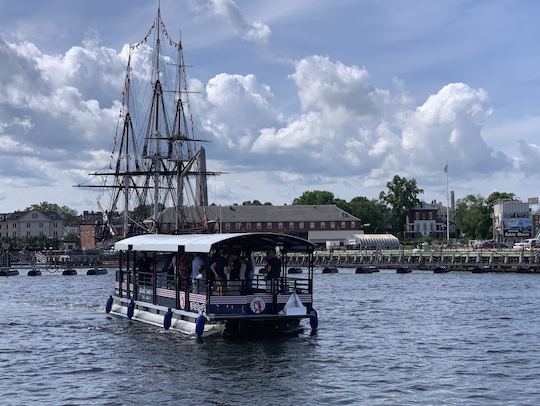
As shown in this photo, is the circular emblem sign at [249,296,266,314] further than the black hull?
No

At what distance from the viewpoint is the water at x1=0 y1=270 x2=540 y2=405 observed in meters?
25.2

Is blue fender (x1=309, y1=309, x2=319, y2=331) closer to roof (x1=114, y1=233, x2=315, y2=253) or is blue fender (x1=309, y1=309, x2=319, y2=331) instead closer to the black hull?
the black hull

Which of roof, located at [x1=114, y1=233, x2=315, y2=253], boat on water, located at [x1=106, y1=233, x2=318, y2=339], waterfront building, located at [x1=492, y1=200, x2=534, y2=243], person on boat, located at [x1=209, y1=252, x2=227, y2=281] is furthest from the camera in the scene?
waterfront building, located at [x1=492, y1=200, x2=534, y2=243]

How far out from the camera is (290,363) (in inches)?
1189

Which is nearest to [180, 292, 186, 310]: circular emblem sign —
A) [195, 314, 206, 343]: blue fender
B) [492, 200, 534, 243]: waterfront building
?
[195, 314, 206, 343]: blue fender

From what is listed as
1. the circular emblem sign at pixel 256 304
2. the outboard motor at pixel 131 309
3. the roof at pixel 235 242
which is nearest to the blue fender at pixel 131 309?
the outboard motor at pixel 131 309

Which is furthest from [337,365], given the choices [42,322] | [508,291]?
[508,291]

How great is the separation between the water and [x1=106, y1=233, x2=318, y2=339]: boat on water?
2.44 ft

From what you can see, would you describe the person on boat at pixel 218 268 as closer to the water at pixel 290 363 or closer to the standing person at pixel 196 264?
the standing person at pixel 196 264

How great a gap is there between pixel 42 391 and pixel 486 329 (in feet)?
75.3

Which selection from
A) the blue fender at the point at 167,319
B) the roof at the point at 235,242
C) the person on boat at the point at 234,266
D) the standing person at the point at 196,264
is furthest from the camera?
the blue fender at the point at 167,319

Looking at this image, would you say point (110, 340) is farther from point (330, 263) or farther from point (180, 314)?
point (330, 263)

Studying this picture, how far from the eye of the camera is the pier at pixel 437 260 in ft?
376

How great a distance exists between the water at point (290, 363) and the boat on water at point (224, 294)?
2.44 feet
